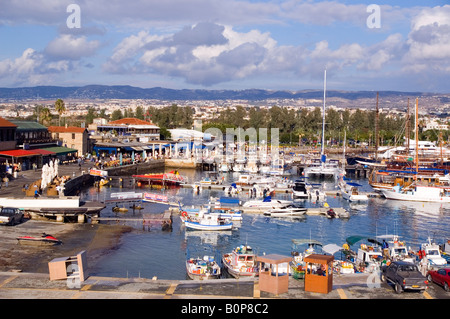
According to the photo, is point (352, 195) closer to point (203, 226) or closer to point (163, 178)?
point (163, 178)

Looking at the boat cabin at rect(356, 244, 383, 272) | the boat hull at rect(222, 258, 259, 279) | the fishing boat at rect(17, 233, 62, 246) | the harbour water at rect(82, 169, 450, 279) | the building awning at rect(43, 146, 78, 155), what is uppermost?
the building awning at rect(43, 146, 78, 155)

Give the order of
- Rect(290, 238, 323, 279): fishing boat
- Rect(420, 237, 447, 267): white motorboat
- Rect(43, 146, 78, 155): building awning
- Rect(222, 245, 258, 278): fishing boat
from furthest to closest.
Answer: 1. Rect(43, 146, 78, 155): building awning
2. Rect(420, 237, 447, 267): white motorboat
3. Rect(222, 245, 258, 278): fishing boat
4. Rect(290, 238, 323, 279): fishing boat

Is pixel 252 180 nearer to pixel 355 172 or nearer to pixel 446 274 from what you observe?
pixel 355 172

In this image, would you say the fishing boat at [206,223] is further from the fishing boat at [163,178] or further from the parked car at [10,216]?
the fishing boat at [163,178]

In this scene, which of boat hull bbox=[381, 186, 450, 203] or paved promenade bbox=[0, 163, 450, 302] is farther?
boat hull bbox=[381, 186, 450, 203]

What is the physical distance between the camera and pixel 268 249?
34.6 m

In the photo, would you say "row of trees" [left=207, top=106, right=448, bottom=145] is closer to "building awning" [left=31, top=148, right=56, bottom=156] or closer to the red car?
"building awning" [left=31, top=148, right=56, bottom=156]

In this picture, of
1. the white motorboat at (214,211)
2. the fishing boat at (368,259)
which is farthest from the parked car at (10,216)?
the fishing boat at (368,259)

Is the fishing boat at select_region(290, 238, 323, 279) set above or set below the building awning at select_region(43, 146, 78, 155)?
below

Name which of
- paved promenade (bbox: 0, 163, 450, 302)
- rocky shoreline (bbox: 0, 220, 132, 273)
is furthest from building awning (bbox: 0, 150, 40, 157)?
paved promenade (bbox: 0, 163, 450, 302)

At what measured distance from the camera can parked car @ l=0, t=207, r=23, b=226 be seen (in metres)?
34.2

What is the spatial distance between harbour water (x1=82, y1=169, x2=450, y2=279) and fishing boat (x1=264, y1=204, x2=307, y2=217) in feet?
3.38

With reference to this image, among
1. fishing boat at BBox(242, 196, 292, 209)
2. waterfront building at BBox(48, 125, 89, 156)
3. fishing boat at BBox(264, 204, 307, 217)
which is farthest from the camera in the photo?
waterfront building at BBox(48, 125, 89, 156)
